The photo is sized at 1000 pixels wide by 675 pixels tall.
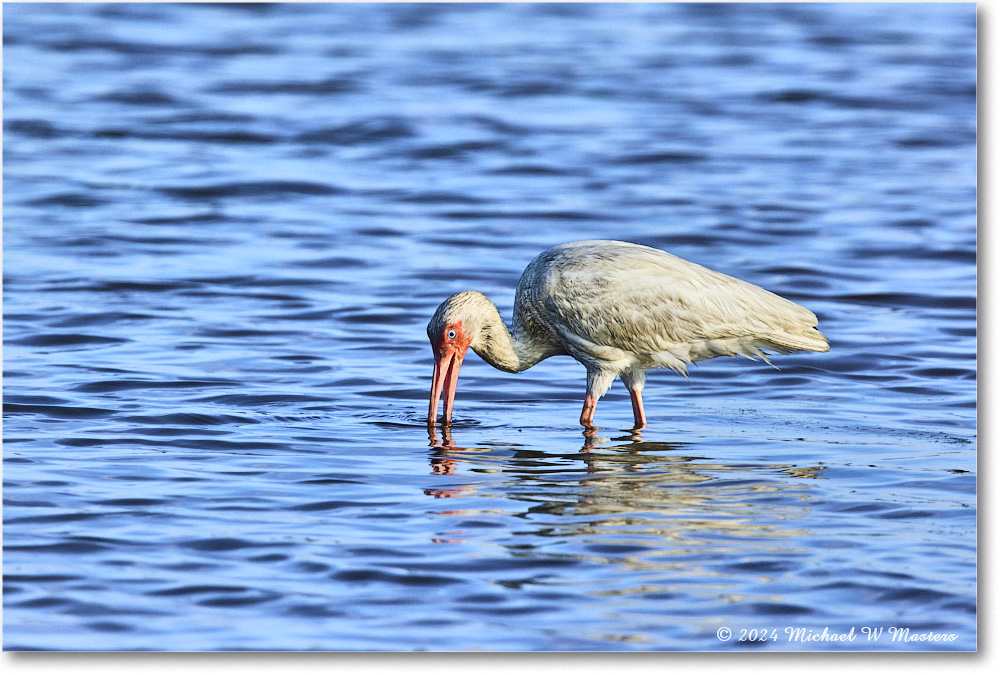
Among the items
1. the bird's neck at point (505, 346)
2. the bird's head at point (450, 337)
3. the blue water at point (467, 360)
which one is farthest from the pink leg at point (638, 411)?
the bird's head at point (450, 337)

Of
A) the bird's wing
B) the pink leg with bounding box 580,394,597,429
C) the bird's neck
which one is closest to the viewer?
the bird's wing

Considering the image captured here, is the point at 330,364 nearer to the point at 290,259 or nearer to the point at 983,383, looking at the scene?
the point at 290,259

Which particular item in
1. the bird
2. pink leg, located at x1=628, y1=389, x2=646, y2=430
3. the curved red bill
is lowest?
pink leg, located at x1=628, y1=389, x2=646, y2=430

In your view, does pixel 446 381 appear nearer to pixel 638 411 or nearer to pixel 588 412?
pixel 588 412

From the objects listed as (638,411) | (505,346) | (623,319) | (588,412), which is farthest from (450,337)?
(638,411)

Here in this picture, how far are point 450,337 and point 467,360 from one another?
172 centimetres

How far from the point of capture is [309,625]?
5.75 meters

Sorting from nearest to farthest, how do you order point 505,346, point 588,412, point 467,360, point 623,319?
point 623,319 → point 588,412 → point 505,346 → point 467,360

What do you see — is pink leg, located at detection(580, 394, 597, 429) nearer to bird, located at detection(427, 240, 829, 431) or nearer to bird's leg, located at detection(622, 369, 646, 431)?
bird, located at detection(427, 240, 829, 431)

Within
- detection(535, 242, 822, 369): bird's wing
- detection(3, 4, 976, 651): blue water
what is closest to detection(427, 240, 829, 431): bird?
detection(535, 242, 822, 369): bird's wing

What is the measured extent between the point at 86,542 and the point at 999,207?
4181mm

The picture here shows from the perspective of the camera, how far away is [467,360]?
10695mm

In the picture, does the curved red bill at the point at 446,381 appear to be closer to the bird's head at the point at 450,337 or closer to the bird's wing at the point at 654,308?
the bird's head at the point at 450,337

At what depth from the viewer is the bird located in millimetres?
8734
